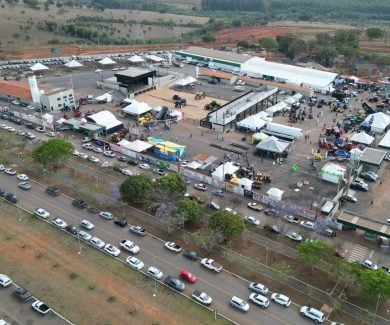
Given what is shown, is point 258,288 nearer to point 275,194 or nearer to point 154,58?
point 275,194

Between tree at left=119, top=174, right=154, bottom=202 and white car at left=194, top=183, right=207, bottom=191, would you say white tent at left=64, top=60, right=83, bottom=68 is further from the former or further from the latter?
tree at left=119, top=174, right=154, bottom=202

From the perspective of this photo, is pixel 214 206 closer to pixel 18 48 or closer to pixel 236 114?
pixel 236 114

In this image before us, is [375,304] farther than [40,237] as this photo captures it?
No

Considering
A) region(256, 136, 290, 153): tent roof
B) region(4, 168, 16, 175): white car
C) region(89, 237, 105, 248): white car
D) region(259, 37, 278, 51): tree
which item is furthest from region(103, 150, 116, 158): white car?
region(259, 37, 278, 51): tree

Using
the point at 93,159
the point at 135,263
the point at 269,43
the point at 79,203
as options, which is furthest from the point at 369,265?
the point at 269,43

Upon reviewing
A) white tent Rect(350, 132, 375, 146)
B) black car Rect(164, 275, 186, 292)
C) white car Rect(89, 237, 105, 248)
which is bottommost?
black car Rect(164, 275, 186, 292)

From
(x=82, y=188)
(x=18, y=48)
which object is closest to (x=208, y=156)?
(x=82, y=188)
